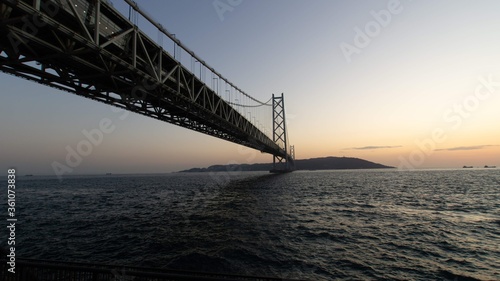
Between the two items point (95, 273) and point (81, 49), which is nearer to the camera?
point (95, 273)

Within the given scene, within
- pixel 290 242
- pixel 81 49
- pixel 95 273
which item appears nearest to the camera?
pixel 95 273

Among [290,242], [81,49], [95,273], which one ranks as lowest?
[290,242]

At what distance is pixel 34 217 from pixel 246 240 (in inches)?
793

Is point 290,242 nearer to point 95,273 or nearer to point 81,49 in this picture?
point 95,273

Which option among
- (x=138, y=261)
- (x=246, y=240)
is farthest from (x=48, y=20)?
(x=246, y=240)

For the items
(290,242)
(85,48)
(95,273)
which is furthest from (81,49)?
(290,242)

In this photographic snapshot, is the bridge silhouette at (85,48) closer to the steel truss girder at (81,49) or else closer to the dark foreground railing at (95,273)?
the steel truss girder at (81,49)

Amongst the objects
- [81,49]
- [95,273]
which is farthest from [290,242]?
[81,49]

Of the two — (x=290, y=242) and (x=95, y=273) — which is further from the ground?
(x=95, y=273)

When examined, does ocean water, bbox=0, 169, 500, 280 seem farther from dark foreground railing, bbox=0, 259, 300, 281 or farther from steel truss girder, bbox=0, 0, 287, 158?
steel truss girder, bbox=0, 0, 287, 158

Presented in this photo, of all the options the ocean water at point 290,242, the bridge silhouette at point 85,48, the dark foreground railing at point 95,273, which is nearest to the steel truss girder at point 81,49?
the bridge silhouette at point 85,48

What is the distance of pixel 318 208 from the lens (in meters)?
22.8

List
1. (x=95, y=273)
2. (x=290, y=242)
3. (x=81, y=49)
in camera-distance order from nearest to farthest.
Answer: (x=95, y=273) < (x=81, y=49) < (x=290, y=242)

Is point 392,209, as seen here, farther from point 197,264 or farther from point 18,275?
point 18,275
